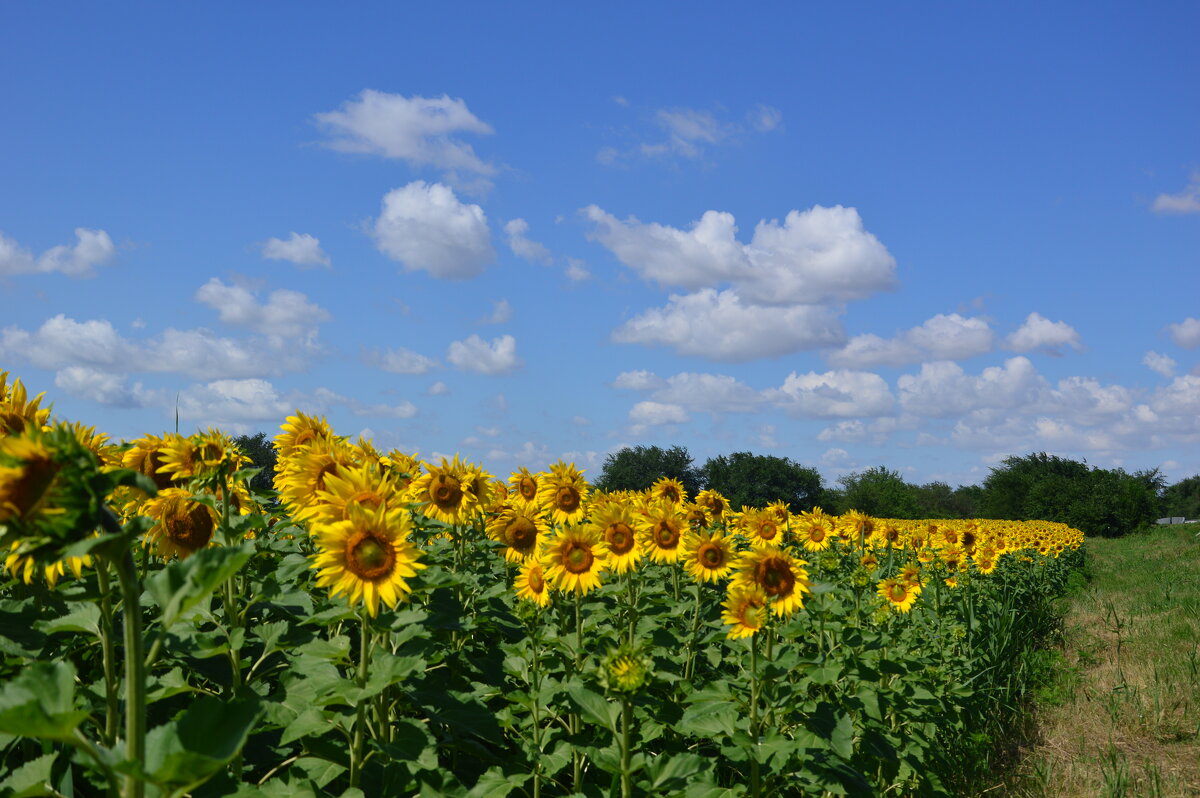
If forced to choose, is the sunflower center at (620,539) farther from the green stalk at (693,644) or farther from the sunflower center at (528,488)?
the sunflower center at (528,488)

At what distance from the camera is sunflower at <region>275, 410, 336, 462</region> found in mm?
4773

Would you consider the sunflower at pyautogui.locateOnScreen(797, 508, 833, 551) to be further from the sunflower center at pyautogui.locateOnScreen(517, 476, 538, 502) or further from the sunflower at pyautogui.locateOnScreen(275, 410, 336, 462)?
the sunflower at pyautogui.locateOnScreen(275, 410, 336, 462)

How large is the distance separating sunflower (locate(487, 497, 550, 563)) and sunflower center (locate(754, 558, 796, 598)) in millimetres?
1474

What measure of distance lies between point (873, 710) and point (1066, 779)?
3.70 meters

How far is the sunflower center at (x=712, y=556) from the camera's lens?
18.8 feet

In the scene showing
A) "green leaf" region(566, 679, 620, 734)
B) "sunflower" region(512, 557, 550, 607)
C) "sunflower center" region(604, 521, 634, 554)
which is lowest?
"green leaf" region(566, 679, 620, 734)

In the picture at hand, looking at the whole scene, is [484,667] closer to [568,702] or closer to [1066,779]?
[568,702]

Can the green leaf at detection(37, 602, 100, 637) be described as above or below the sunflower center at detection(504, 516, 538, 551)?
below

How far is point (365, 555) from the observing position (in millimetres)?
3172

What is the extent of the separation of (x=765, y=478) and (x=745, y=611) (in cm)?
7099

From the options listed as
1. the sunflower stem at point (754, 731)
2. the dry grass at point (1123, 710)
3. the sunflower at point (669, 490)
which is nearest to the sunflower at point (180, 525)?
the sunflower stem at point (754, 731)

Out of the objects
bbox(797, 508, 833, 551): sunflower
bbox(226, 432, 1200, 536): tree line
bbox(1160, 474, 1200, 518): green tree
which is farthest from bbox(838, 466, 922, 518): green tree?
bbox(797, 508, 833, 551): sunflower

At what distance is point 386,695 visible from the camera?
11.2ft

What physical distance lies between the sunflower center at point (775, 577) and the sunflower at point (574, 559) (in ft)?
3.09
